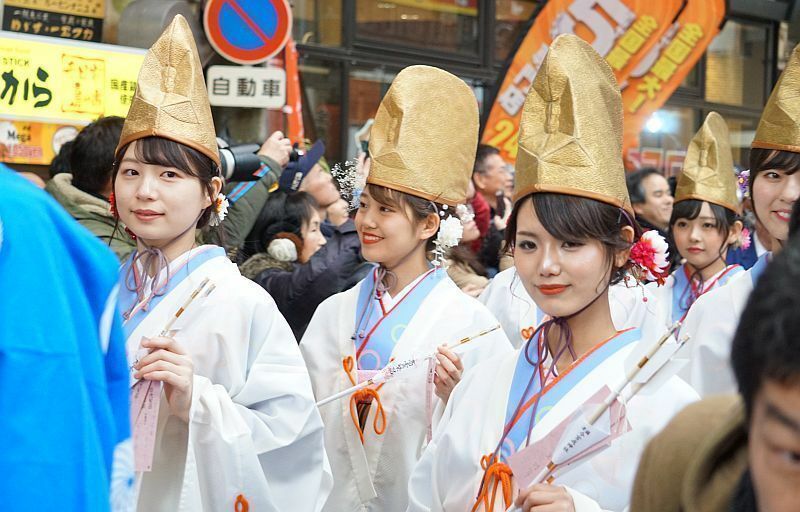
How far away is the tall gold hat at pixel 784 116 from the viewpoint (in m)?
3.30

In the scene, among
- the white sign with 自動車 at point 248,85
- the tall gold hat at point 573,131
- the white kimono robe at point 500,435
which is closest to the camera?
the white kimono robe at point 500,435

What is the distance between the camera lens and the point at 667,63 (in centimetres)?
1055

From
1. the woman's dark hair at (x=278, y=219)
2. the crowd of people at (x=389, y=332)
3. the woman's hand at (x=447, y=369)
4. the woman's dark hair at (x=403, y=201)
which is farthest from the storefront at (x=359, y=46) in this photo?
the woman's hand at (x=447, y=369)

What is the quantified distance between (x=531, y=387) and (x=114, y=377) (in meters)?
1.29

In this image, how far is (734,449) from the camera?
4.20 feet

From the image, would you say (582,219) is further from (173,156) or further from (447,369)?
(173,156)

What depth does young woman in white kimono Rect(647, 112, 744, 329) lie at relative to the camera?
5.58m

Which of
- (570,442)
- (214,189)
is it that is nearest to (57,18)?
(214,189)

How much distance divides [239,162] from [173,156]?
0.84 metres

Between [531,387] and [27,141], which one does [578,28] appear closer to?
[27,141]

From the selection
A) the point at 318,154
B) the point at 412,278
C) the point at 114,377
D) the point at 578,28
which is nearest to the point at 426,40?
the point at 578,28

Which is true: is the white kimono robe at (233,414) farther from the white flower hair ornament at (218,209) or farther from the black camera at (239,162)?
the black camera at (239,162)

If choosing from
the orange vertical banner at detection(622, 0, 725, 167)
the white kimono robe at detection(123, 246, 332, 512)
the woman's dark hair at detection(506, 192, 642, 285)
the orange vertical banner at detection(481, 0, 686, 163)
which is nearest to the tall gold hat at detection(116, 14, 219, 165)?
the white kimono robe at detection(123, 246, 332, 512)

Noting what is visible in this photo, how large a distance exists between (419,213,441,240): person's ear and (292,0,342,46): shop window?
183 inches
